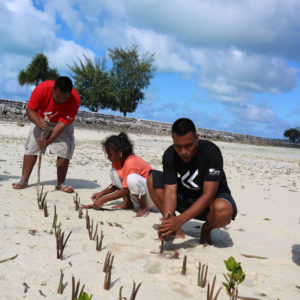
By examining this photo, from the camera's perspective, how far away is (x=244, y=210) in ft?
18.2

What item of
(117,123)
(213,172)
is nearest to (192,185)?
(213,172)

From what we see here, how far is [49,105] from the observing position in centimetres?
541

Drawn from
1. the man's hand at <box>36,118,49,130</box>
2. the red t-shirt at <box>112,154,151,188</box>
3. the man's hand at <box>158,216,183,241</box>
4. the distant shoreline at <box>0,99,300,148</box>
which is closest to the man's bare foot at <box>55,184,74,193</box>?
the man's hand at <box>36,118,49,130</box>

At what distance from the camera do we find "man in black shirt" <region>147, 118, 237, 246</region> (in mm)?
3277

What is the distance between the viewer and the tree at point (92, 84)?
3875cm

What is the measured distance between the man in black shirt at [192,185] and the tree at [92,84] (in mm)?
35967

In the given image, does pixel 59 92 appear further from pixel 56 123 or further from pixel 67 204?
pixel 67 204

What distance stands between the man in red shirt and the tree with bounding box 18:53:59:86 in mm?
33577

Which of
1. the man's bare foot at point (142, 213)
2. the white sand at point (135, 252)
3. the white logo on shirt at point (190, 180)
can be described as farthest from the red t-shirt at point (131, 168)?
the white logo on shirt at point (190, 180)

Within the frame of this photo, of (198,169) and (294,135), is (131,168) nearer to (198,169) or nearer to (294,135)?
(198,169)

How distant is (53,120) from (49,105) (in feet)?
0.87

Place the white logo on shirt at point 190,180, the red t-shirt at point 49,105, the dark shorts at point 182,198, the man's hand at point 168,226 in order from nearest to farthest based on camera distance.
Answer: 1. the man's hand at point 168,226
2. the white logo on shirt at point 190,180
3. the dark shorts at point 182,198
4. the red t-shirt at point 49,105

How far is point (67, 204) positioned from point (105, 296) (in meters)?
2.58

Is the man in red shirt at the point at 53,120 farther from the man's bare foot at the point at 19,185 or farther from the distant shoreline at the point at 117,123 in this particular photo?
the distant shoreline at the point at 117,123
